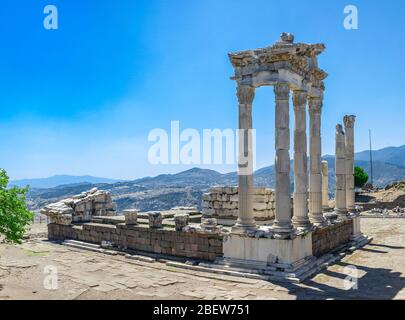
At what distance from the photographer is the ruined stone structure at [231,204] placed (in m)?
18.0

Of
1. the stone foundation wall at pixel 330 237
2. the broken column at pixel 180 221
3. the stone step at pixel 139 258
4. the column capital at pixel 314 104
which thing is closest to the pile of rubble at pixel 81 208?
the stone step at pixel 139 258

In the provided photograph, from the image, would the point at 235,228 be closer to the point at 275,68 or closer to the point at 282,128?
the point at 282,128

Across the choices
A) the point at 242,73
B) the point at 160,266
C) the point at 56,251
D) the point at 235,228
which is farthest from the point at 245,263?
the point at 56,251

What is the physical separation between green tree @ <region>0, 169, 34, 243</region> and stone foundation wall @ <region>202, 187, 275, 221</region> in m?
8.64

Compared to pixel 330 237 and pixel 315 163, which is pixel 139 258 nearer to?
pixel 330 237

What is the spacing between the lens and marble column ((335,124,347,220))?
733 inches

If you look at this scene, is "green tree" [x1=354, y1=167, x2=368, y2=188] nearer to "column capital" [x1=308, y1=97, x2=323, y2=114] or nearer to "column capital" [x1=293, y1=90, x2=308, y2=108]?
"column capital" [x1=308, y1=97, x2=323, y2=114]

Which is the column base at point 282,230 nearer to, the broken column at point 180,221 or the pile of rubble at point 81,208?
the broken column at point 180,221

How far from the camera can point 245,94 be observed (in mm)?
13914

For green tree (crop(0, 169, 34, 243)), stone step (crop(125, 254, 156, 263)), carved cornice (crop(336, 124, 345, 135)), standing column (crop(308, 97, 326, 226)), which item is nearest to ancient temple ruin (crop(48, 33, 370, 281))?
standing column (crop(308, 97, 326, 226))

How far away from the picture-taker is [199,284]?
38.8 ft

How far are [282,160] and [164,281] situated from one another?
5.19m
